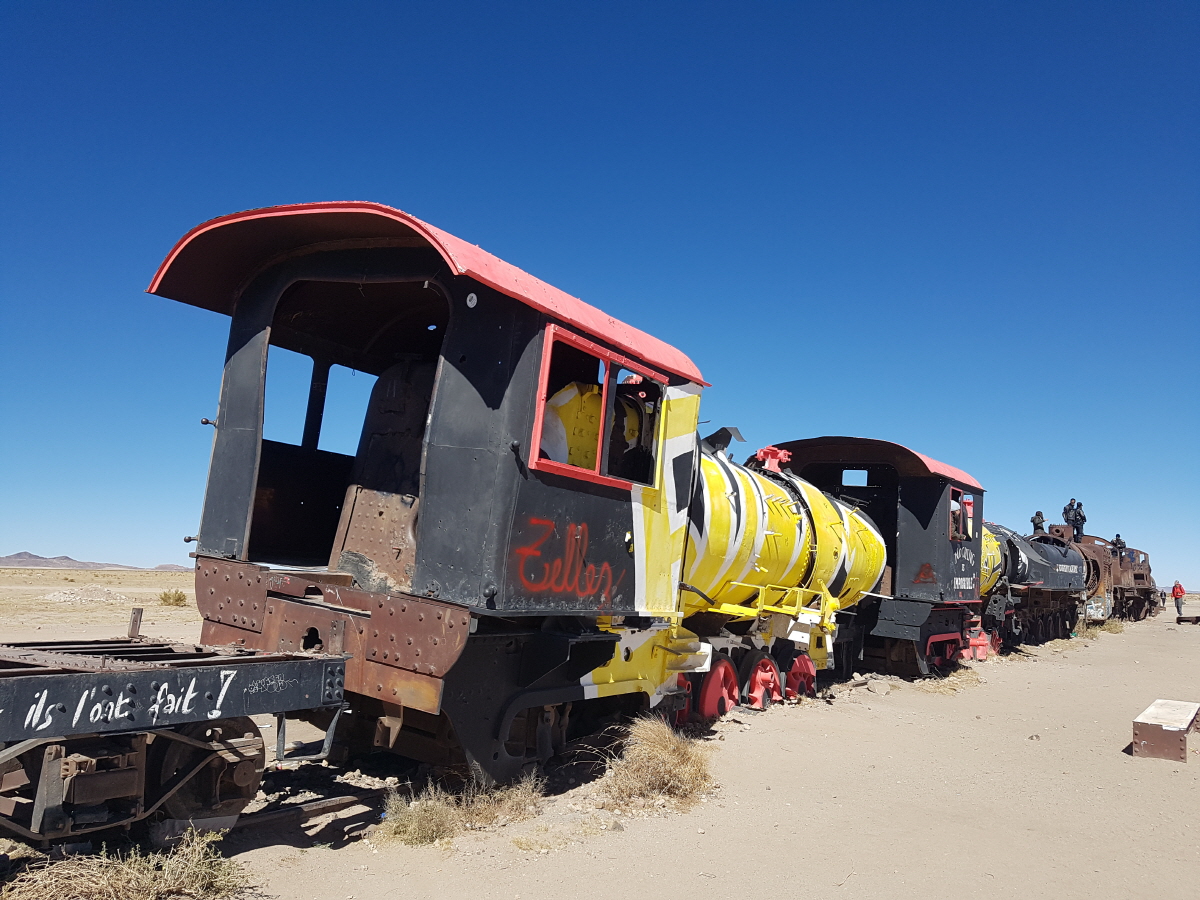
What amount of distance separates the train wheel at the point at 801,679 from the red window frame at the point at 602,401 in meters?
5.47

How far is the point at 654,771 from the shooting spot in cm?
630

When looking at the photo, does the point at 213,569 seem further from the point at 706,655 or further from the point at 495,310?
the point at 706,655

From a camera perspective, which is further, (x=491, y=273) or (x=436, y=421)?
(x=436, y=421)

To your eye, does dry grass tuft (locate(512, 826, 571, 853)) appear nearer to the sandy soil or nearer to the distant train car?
the sandy soil

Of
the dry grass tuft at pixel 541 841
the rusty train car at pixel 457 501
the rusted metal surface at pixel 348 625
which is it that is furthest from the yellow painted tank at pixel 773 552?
the rusted metal surface at pixel 348 625

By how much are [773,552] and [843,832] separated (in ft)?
12.9

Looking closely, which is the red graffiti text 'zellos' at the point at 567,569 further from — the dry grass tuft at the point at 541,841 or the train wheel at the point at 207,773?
the train wheel at the point at 207,773

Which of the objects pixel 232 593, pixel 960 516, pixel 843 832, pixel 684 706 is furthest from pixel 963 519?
pixel 232 593

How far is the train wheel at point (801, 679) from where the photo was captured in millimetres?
10992

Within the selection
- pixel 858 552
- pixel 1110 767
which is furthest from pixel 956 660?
pixel 1110 767

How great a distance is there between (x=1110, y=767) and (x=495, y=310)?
769cm

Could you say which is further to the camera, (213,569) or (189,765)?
(213,569)

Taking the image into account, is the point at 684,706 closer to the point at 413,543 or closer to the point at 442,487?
the point at 413,543

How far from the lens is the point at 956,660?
54.7ft
